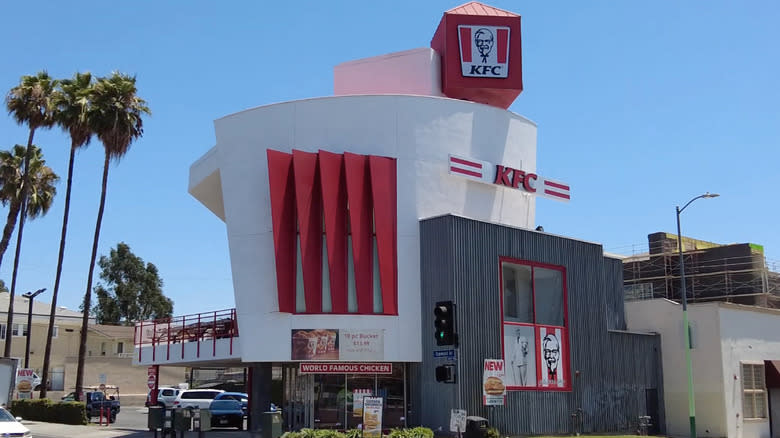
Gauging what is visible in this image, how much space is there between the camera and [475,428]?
25.5m

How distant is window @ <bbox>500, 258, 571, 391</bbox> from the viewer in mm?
29344

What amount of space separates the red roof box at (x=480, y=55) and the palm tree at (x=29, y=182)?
28.4 meters

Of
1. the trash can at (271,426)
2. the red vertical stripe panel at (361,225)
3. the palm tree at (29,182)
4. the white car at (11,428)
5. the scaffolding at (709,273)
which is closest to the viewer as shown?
the white car at (11,428)

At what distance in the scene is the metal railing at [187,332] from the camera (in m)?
30.8

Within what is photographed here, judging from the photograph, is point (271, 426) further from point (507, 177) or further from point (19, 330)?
point (19, 330)

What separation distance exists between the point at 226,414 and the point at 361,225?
46.7ft

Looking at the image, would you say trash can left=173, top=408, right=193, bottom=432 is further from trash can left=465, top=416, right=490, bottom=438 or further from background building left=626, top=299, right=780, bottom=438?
background building left=626, top=299, right=780, bottom=438

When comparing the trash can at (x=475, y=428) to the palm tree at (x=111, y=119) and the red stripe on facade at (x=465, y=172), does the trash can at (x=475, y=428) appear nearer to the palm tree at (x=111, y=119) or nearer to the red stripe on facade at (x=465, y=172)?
the red stripe on facade at (x=465, y=172)

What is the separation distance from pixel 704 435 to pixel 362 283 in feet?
57.4

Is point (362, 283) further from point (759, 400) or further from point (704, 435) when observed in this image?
point (759, 400)

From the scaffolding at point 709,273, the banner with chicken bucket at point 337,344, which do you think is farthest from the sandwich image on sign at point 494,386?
the scaffolding at point 709,273

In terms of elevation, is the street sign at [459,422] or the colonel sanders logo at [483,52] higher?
the colonel sanders logo at [483,52]

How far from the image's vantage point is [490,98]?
34.9 m

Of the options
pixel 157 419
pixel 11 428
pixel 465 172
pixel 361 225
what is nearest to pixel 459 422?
pixel 361 225
